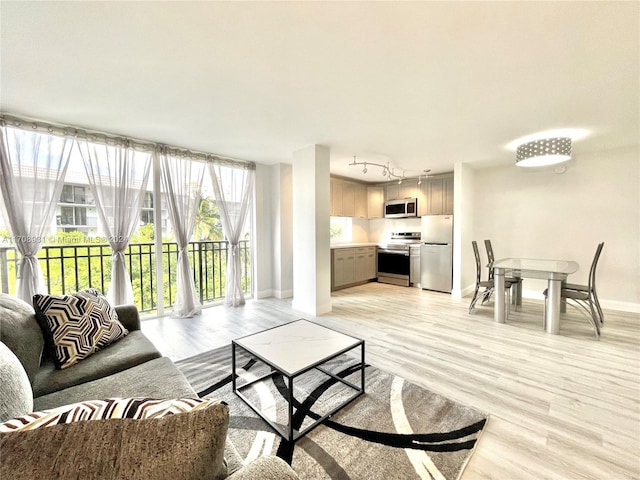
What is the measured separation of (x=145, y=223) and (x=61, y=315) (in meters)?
2.32

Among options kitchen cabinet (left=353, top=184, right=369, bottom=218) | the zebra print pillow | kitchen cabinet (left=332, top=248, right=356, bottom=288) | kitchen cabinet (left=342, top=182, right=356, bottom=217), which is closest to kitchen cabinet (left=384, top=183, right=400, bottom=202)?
kitchen cabinet (left=353, top=184, right=369, bottom=218)

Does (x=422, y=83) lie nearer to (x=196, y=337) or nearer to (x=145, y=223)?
(x=196, y=337)

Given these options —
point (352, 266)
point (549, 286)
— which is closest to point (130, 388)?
point (549, 286)

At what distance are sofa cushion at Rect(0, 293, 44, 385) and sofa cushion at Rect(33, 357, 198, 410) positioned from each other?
0.85 ft

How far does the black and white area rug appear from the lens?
143cm

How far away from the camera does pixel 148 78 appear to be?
6.95 ft

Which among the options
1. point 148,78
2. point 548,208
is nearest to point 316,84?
point 148,78

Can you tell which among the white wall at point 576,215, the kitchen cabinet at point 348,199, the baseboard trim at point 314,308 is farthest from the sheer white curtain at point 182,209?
the white wall at point 576,215

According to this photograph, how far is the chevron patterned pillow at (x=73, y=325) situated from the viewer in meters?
1.61

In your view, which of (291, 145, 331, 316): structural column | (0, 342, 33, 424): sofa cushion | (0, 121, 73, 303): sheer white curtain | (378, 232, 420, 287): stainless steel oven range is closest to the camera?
(0, 342, 33, 424): sofa cushion

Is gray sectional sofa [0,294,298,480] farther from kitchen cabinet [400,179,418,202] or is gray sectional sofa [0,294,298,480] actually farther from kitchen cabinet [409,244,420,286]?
kitchen cabinet [400,179,418,202]

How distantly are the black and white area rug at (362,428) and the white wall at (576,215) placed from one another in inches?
162

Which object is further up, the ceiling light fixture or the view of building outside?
the ceiling light fixture

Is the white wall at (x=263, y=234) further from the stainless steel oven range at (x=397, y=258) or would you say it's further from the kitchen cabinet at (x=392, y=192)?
the kitchen cabinet at (x=392, y=192)
